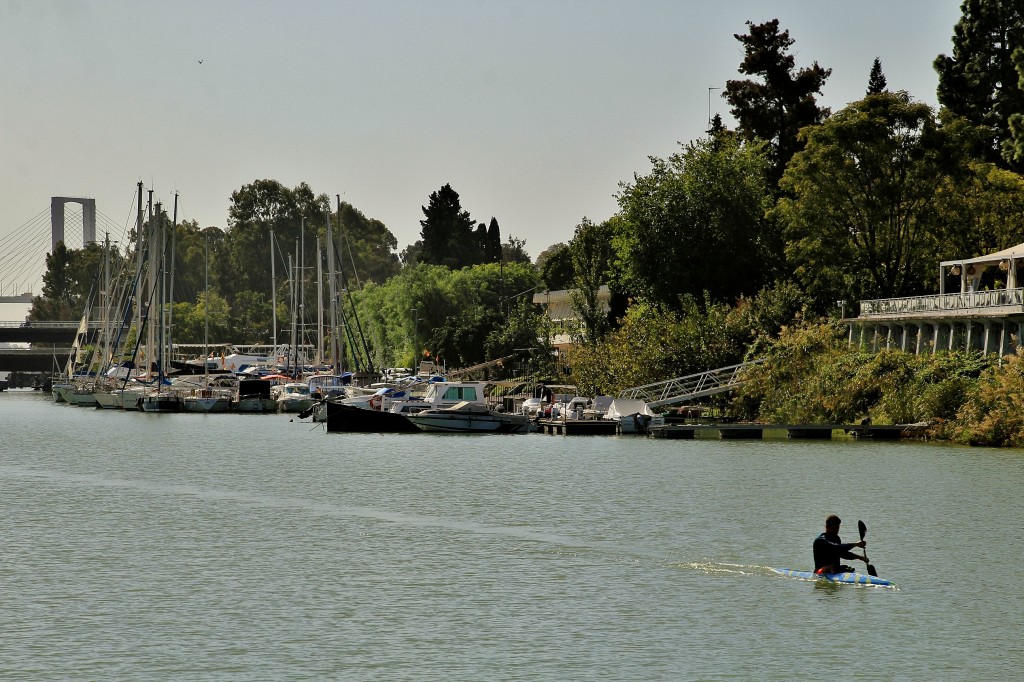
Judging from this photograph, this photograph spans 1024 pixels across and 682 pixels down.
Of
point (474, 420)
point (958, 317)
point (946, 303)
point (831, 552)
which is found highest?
point (946, 303)

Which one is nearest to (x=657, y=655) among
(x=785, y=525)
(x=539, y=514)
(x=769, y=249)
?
(x=785, y=525)

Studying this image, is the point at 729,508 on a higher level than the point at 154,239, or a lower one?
lower

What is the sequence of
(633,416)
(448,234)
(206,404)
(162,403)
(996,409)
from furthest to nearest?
(448,234), (206,404), (162,403), (633,416), (996,409)

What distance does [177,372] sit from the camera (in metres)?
139

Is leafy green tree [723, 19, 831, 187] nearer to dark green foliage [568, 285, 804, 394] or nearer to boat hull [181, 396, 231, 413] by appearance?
dark green foliage [568, 285, 804, 394]

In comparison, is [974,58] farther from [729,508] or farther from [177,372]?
[177,372]

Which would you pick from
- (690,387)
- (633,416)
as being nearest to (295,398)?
(690,387)

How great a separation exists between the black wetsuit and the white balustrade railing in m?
38.9

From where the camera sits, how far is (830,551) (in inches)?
1227

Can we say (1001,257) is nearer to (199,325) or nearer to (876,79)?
(876,79)

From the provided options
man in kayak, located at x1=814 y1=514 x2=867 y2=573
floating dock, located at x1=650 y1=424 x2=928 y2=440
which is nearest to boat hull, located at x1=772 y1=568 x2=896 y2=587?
man in kayak, located at x1=814 y1=514 x2=867 y2=573

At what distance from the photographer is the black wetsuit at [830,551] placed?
102 feet

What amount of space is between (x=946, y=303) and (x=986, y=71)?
93.0 feet

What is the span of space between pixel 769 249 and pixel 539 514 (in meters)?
55.0
